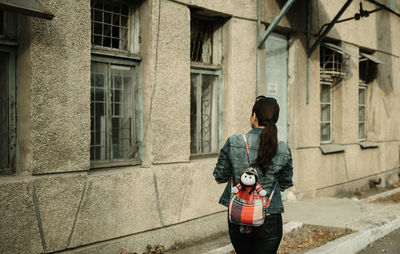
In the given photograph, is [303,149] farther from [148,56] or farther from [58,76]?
[58,76]

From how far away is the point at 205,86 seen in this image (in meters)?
6.45

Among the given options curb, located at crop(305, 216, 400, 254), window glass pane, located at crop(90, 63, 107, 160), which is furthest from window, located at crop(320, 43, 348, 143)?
window glass pane, located at crop(90, 63, 107, 160)

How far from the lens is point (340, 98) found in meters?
9.67

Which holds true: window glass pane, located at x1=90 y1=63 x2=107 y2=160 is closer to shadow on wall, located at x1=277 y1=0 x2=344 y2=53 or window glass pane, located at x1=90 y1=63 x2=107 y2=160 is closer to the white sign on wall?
the white sign on wall

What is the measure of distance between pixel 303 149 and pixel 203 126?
8.87ft

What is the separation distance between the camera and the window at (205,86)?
20.5 ft

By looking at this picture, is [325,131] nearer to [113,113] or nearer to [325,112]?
[325,112]

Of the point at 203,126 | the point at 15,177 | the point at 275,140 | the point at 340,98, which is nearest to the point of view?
the point at 275,140

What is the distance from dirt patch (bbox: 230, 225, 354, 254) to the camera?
17.3ft

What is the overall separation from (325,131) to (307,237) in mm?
4327

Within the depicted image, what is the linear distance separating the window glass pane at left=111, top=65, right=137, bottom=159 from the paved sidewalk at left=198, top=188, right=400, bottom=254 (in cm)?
157

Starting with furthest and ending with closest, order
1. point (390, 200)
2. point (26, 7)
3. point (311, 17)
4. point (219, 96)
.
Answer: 1. point (390, 200)
2. point (311, 17)
3. point (219, 96)
4. point (26, 7)

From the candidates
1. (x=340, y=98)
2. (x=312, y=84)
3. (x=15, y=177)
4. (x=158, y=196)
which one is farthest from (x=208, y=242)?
Result: (x=340, y=98)

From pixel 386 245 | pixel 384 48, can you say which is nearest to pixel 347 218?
pixel 386 245
